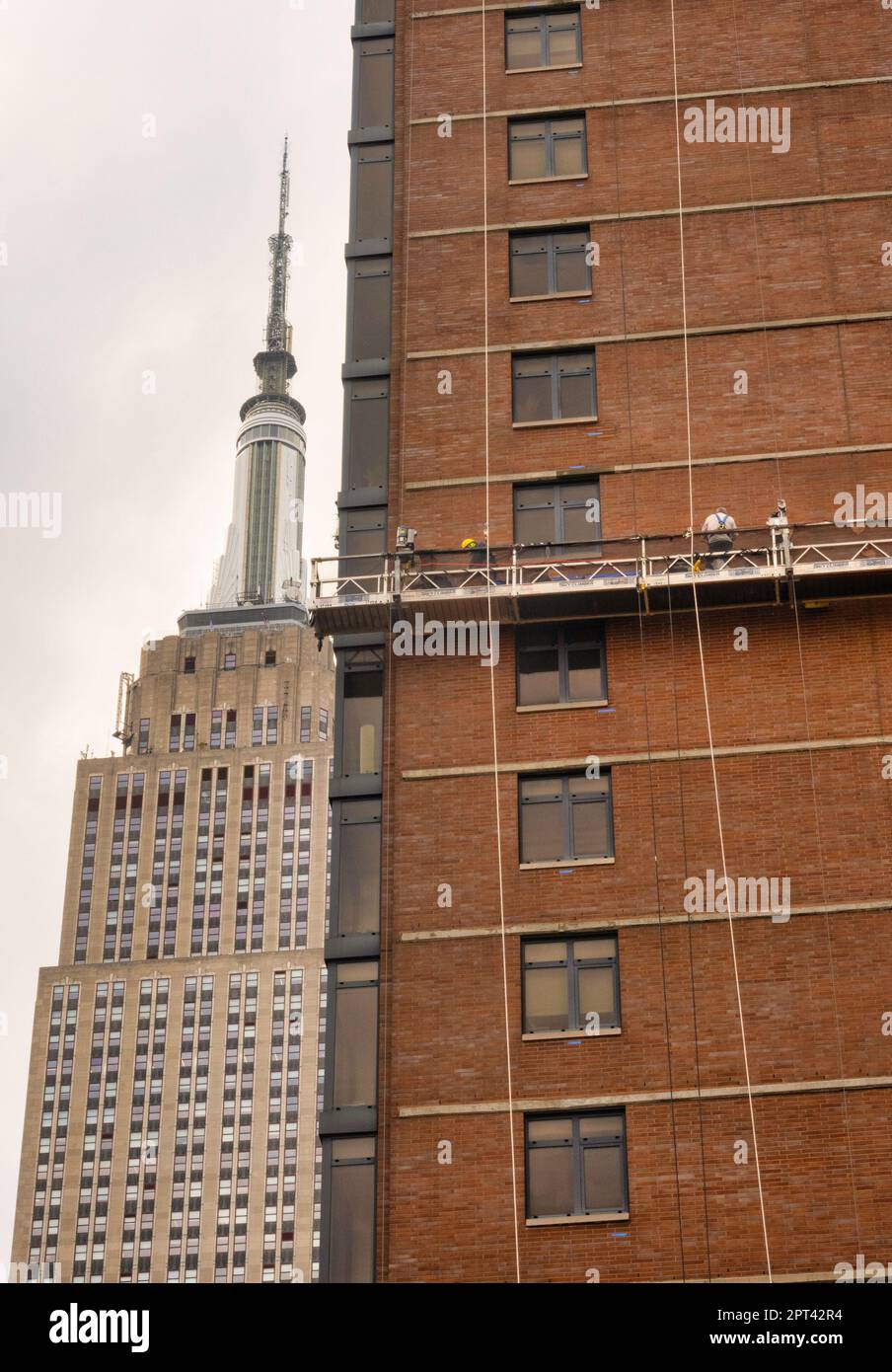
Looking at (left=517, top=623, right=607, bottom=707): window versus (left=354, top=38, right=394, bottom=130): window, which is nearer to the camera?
(left=517, top=623, right=607, bottom=707): window

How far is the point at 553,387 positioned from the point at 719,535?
237 inches

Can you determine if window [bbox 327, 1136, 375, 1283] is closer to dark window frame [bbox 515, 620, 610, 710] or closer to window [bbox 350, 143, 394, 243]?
dark window frame [bbox 515, 620, 610, 710]

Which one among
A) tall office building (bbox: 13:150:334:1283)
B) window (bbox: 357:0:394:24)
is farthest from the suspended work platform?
tall office building (bbox: 13:150:334:1283)

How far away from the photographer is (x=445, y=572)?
39.1 metres

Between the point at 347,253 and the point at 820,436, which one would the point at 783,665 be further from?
the point at 347,253

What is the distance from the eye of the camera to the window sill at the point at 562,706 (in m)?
37.9

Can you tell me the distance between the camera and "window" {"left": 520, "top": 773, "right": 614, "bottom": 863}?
3672 cm

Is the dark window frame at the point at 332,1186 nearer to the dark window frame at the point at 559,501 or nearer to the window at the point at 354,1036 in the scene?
the window at the point at 354,1036

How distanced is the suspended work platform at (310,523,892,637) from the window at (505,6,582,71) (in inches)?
543

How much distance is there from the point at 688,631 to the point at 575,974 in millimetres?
7617

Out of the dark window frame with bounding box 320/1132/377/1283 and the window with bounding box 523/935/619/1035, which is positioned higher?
the window with bounding box 523/935/619/1035

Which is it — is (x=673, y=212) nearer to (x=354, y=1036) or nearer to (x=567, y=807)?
(x=567, y=807)

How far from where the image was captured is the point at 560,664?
38719 millimetres
